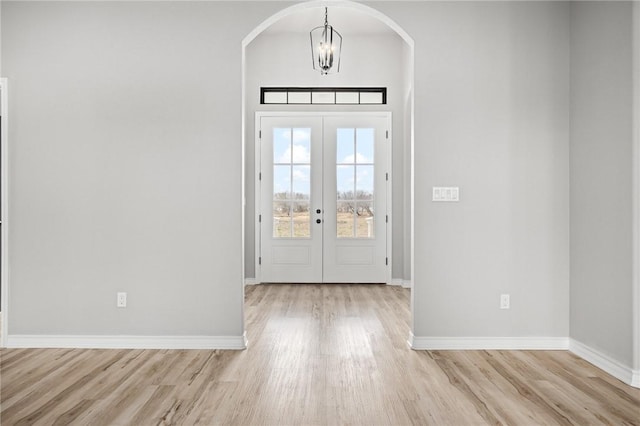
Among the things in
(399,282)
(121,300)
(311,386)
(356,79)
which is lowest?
(311,386)

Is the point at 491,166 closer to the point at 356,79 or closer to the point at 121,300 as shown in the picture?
the point at 121,300

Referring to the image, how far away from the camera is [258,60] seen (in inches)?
250

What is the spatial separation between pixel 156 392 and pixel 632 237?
3.05 meters

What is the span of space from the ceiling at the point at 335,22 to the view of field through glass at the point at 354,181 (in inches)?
51.5

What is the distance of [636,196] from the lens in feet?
9.28

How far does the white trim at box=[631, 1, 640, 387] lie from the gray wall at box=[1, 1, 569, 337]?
0.73 metres

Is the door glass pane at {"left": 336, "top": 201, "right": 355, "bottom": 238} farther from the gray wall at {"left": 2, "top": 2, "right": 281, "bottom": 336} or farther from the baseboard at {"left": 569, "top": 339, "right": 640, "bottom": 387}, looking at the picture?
the baseboard at {"left": 569, "top": 339, "right": 640, "bottom": 387}

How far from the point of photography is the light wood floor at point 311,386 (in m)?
2.42

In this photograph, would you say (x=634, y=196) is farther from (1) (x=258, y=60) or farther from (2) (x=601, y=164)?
(1) (x=258, y=60)

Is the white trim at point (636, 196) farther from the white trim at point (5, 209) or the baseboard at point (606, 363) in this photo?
the white trim at point (5, 209)

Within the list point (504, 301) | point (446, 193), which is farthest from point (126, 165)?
point (504, 301)

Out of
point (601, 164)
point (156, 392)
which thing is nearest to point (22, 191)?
point (156, 392)

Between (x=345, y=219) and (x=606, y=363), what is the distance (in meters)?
3.74

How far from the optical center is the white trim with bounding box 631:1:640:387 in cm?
282
